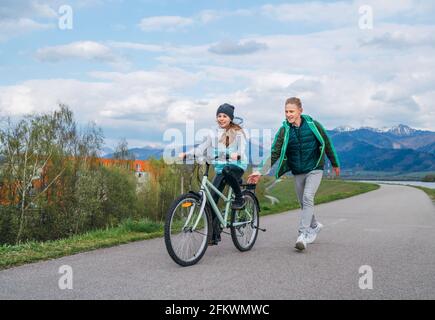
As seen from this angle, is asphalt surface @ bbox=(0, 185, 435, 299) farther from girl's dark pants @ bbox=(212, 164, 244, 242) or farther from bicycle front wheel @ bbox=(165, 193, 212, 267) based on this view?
girl's dark pants @ bbox=(212, 164, 244, 242)

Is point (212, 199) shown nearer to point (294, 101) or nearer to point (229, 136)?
point (229, 136)

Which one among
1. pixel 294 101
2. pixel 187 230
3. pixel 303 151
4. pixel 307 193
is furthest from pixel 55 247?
pixel 294 101

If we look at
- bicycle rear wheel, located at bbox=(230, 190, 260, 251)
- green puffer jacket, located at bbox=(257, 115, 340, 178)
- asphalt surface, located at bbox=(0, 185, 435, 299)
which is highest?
green puffer jacket, located at bbox=(257, 115, 340, 178)

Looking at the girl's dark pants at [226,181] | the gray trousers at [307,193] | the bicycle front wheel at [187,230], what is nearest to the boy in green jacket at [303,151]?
the gray trousers at [307,193]

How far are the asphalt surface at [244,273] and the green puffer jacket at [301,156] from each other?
1.25 metres

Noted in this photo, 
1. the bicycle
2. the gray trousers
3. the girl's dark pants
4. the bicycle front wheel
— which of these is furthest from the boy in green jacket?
the bicycle front wheel

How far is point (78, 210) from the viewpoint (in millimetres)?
44000

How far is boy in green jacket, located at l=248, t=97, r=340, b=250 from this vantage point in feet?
24.5

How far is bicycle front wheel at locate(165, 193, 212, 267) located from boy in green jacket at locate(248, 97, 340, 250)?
58.2 inches

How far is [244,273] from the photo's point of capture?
572 centimetres

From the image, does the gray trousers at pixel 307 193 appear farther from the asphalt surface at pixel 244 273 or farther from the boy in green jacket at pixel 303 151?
the asphalt surface at pixel 244 273
